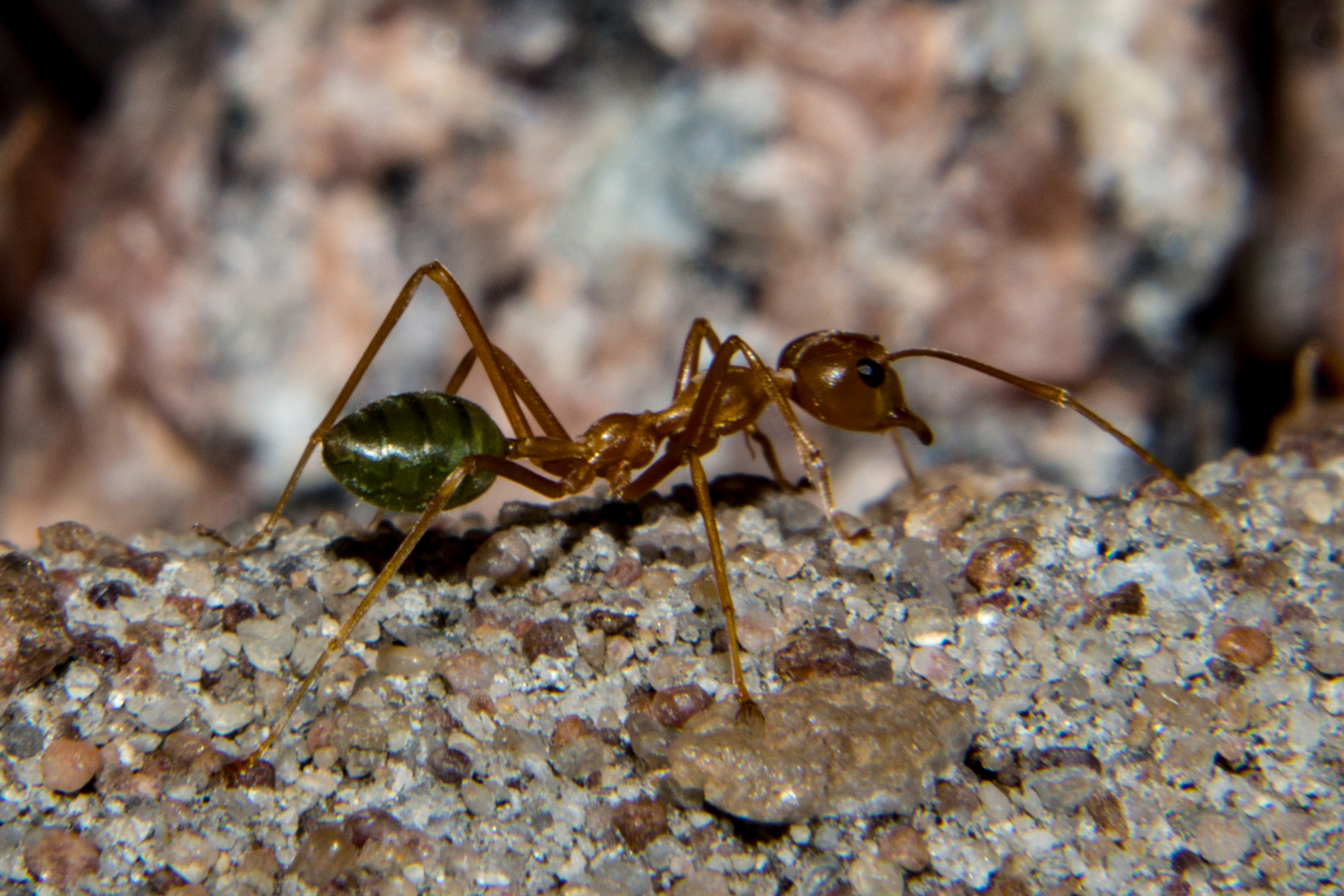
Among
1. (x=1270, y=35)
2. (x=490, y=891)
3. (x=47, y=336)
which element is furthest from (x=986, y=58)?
(x=47, y=336)

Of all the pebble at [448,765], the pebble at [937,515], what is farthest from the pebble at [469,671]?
the pebble at [937,515]

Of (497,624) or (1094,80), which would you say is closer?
(497,624)

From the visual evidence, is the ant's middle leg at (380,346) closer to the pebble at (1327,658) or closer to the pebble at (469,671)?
the pebble at (469,671)

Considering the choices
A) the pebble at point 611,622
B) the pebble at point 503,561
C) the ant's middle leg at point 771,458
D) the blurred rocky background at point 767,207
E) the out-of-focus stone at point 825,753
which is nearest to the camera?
the out-of-focus stone at point 825,753

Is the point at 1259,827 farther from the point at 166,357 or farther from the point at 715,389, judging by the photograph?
the point at 166,357

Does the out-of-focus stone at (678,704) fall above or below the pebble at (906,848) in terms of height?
above

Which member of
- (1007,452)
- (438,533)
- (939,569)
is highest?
(1007,452)

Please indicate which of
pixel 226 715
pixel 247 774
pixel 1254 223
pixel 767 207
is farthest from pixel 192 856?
pixel 1254 223
